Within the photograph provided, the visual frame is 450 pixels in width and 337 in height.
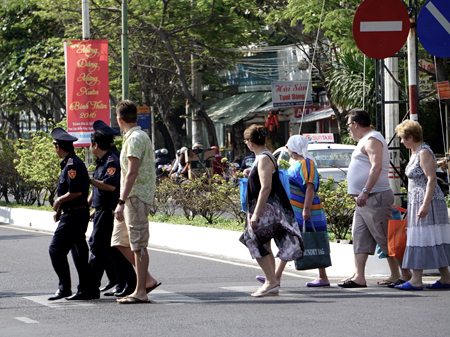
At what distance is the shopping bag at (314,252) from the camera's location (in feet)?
22.9

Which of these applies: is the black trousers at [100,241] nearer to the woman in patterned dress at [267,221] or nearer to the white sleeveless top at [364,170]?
the woman in patterned dress at [267,221]

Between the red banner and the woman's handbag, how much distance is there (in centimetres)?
810

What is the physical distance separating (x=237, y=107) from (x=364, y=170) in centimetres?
2679

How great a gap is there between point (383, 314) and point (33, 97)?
30.8 metres

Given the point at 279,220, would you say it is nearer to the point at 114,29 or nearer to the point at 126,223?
the point at 126,223

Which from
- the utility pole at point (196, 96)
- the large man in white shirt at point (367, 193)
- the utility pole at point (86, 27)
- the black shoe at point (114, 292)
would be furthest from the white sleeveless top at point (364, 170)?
the utility pole at point (196, 96)

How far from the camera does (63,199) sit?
6.43 m

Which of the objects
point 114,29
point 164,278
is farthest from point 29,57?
point 164,278

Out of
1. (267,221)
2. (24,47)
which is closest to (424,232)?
(267,221)

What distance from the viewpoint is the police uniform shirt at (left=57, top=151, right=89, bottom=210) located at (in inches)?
254

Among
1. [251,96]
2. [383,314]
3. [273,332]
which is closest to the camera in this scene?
[273,332]

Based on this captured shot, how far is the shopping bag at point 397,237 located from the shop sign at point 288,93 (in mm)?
20599

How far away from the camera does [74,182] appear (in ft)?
21.2

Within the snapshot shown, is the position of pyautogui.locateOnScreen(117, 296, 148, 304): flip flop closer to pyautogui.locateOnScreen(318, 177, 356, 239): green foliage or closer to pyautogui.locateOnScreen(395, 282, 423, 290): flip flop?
pyautogui.locateOnScreen(395, 282, 423, 290): flip flop
